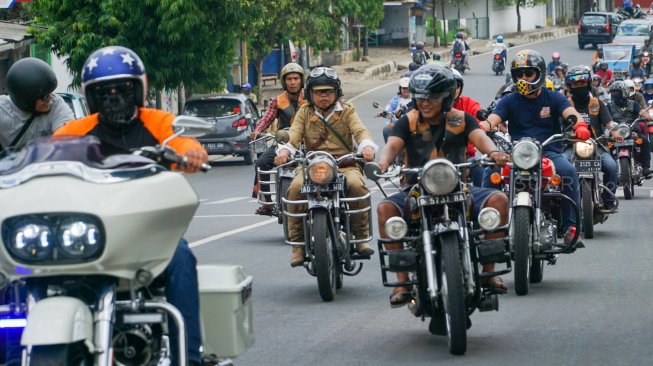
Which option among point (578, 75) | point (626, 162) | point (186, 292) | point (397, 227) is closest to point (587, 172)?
point (578, 75)

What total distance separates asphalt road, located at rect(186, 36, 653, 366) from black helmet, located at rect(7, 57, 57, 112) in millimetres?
2071

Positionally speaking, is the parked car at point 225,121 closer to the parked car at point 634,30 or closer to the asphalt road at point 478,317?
the asphalt road at point 478,317

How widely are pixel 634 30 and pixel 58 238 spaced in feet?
204

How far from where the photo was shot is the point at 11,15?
39.6 meters

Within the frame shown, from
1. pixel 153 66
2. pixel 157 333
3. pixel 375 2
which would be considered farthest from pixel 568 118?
pixel 375 2

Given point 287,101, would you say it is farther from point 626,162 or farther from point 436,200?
point 626,162

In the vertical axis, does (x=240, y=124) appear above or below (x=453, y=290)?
below

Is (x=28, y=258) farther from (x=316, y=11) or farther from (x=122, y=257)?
(x=316, y=11)

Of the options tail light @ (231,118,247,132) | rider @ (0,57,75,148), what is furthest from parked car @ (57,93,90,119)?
rider @ (0,57,75,148)

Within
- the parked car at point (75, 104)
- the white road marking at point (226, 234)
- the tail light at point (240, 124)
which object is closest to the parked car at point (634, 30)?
the tail light at point (240, 124)

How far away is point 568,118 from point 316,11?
35.9 meters

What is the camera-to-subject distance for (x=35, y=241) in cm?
553

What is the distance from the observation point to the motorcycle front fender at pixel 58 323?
5391 mm

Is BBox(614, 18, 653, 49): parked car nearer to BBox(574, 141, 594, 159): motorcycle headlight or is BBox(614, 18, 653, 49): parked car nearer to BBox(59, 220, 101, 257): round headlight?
BBox(574, 141, 594, 159): motorcycle headlight
